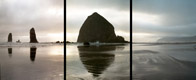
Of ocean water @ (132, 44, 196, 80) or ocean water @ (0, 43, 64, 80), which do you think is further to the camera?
ocean water @ (0, 43, 64, 80)

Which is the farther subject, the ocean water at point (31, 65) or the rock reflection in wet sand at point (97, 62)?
the rock reflection in wet sand at point (97, 62)

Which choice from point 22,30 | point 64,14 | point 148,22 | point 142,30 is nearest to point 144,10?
point 148,22

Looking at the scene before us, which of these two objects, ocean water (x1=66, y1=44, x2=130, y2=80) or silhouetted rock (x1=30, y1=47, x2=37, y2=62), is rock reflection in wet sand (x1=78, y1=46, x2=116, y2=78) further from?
silhouetted rock (x1=30, y1=47, x2=37, y2=62)

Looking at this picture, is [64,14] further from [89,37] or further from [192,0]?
[89,37]

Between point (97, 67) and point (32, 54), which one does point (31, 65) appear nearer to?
point (97, 67)

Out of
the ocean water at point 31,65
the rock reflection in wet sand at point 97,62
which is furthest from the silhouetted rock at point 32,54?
the rock reflection in wet sand at point 97,62

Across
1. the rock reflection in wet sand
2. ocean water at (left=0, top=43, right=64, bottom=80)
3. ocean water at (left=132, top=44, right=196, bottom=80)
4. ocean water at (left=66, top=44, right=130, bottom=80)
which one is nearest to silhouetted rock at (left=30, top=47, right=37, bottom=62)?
ocean water at (left=0, top=43, right=64, bottom=80)

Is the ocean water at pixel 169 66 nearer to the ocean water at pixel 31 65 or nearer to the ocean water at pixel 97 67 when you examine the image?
the ocean water at pixel 97 67

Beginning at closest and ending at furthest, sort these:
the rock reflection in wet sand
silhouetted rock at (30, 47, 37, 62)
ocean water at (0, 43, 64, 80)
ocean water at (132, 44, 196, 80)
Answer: ocean water at (132, 44, 196, 80)
ocean water at (0, 43, 64, 80)
the rock reflection in wet sand
silhouetted rock at (30, 47, 37, 62)

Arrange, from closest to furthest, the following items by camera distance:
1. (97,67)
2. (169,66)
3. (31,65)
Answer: (169,66) → (97,67) → (31,65)

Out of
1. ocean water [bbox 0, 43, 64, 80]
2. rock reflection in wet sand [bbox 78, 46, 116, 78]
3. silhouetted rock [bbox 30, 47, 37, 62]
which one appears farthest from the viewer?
silhouetted rock [bbox 30, 47, 37, 62]

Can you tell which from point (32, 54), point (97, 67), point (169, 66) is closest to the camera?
point (169, 66)

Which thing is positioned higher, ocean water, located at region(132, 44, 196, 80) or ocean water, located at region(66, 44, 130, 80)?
ocean water, located at region(132, 44, 196, 80)

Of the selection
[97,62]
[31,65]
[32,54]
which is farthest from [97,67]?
[32,54]
